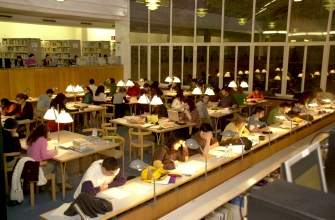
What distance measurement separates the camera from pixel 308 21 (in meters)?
10.9

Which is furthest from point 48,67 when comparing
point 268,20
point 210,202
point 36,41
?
point 210,202

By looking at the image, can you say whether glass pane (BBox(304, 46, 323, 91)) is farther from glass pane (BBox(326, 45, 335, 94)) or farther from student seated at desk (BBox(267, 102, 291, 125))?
student seated at desk (BBox(267, 102, 291, 125))

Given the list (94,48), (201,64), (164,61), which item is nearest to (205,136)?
(201,64)

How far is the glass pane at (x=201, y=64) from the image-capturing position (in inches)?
529

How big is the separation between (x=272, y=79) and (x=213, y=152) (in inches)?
292

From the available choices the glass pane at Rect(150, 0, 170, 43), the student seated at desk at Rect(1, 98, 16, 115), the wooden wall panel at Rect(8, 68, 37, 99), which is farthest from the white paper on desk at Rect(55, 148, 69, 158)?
the glass pane at Rect(150, 0, 170, 43)

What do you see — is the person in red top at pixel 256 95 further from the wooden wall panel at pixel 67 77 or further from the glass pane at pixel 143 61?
the wooden wall panel at pixel 67 77

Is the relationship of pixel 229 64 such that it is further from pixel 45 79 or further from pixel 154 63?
pixel 45 79

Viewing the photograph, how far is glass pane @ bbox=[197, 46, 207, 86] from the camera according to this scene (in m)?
13.4

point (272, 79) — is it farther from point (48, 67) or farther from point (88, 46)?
point (88, 46)

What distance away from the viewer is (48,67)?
12.4m

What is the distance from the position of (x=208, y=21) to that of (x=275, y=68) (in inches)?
129

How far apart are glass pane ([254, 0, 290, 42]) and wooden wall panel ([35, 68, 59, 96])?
24.0ft

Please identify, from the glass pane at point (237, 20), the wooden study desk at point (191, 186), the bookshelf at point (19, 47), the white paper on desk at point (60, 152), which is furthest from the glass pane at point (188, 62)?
the white paper on desk at point (60, 152)
